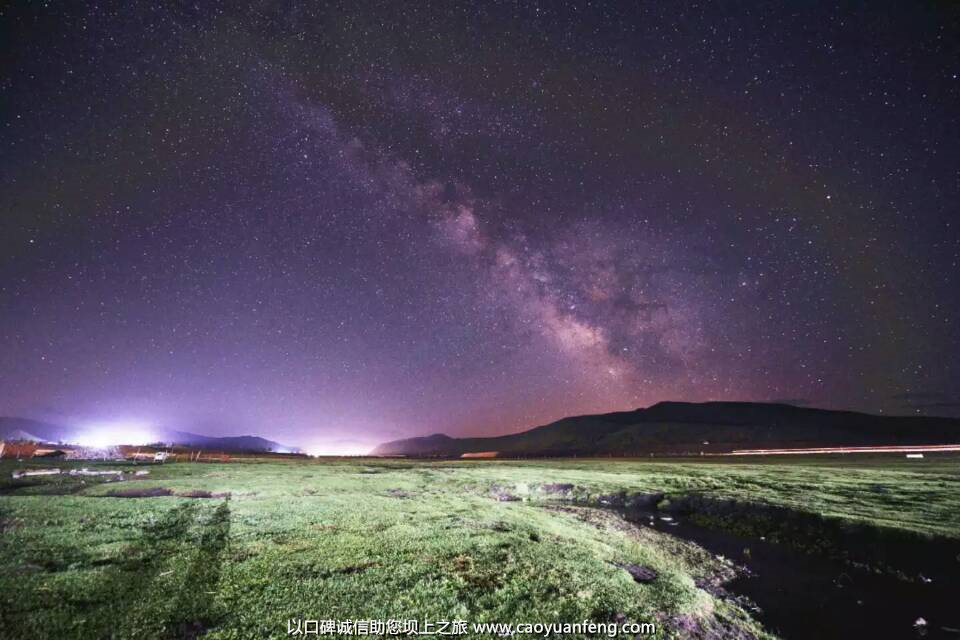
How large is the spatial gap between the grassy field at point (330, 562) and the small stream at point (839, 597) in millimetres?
2014

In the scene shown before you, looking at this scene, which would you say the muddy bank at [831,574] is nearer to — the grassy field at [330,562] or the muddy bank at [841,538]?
the muddy bank at [841,538]

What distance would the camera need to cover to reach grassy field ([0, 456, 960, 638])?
12938 millimetres

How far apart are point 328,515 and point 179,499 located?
40.8ft

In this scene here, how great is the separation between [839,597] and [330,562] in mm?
23897

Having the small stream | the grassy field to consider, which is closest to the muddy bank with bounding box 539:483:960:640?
the small stream

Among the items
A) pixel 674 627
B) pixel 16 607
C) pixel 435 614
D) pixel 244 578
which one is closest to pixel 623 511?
pixel 674 627

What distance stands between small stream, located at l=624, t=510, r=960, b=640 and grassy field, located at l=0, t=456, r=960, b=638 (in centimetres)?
201

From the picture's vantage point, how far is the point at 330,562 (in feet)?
58.4

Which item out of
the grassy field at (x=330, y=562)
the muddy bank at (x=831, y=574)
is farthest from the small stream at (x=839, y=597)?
the grassy field at (x=330, y=562)

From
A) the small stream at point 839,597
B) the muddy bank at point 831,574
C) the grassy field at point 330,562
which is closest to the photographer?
the grassy field at point 330,562

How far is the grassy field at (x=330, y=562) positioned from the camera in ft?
42.4

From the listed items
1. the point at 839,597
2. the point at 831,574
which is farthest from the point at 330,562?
the point at 831,574

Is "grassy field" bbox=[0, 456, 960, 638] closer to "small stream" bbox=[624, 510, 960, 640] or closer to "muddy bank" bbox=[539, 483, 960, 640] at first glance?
"muddy bank" bbox=[539, 483, 960, 640]

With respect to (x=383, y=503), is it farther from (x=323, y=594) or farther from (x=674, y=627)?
(x=674, y=627)
